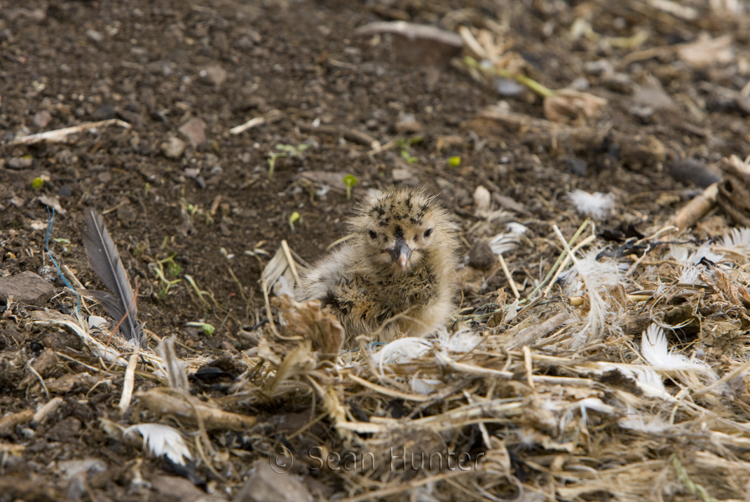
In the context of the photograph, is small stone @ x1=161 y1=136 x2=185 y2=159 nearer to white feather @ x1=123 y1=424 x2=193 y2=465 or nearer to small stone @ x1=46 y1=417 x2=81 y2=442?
small stone @ x1=46 y1=417 x2=81 y2=442

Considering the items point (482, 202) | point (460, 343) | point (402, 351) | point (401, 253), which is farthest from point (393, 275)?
A: point (482, 202)

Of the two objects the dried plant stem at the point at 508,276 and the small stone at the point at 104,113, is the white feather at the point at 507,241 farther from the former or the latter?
the small stone at the point at 104,113

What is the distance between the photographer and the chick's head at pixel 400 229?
12.1 ft

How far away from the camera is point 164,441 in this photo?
264 cm

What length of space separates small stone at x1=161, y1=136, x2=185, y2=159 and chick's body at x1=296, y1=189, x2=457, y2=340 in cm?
162

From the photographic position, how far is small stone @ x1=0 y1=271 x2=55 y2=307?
10.9 ft

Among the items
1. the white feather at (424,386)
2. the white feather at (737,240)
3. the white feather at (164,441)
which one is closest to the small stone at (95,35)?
the white feather at (164,441)

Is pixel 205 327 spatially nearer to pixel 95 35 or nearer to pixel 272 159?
pixel 272 159

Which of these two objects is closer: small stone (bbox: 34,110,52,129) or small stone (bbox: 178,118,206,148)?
small stone (bbox: 34,110,52,129)

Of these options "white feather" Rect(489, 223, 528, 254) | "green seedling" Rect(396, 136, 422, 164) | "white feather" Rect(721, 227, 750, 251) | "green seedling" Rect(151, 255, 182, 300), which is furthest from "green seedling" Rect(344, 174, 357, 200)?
"white feather" Rect(721, 227, 750, 251)

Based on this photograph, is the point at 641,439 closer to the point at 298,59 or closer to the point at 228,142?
the point at 228,142

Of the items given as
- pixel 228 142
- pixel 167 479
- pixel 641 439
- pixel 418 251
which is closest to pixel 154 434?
pixel 167 479

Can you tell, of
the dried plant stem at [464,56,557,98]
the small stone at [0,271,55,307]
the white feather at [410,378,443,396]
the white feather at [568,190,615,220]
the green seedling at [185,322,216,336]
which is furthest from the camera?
the dried plant stem at [464,56,557,98]

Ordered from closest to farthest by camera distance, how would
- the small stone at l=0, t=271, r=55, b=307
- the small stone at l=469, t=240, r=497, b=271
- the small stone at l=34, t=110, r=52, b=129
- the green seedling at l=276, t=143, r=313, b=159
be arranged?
the small stone at l=0, t=271, r=55, b=307
the small stone at l=469, t=240, r=497, b=271
the small stone at l=34, t=110, r=52, b=129
the green seedling at l=276, t=143, r=313, b=159
